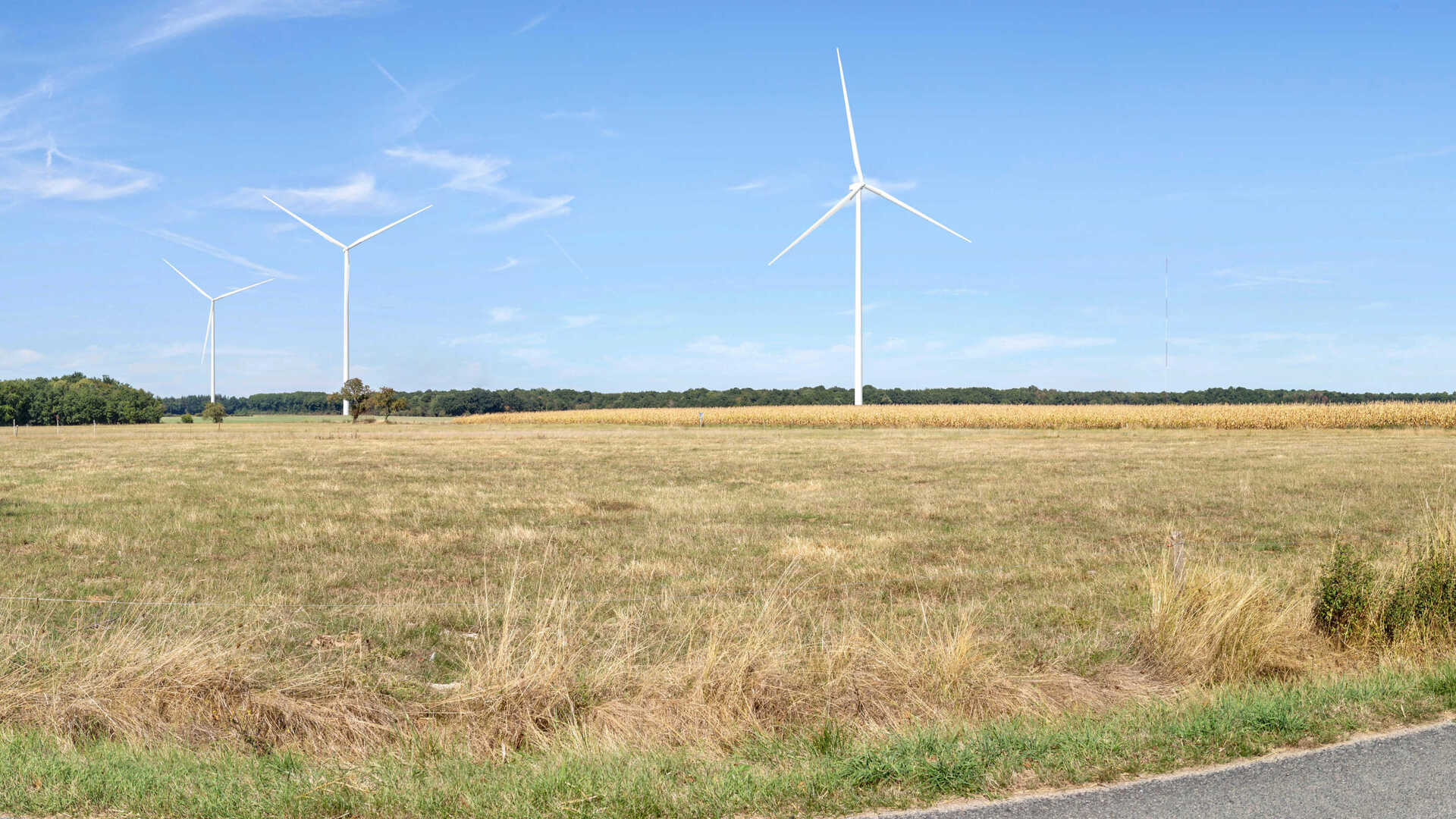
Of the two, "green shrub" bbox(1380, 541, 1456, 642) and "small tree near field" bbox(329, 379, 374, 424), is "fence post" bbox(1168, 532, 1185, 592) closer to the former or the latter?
"green shrub" bbox(1380, 541, 1456, 642)

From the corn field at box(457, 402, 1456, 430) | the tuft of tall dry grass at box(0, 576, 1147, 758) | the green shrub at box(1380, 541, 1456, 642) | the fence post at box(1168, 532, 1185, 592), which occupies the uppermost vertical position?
the corn field at box(457, 402, 1456, 430)

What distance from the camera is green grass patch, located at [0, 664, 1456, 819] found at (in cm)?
582

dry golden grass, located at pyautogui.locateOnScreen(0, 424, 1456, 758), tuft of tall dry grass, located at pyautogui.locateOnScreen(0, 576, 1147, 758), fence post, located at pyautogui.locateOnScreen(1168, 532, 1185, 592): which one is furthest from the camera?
fence post, located at pyautogui.locateOnScreen(1168, 532, 1185, 592)

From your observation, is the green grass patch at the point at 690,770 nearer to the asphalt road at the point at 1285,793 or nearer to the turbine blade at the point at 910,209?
the asphalt road at the point at 1285,793

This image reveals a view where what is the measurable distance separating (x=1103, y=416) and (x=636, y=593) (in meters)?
60.2

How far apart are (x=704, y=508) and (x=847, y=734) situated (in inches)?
554

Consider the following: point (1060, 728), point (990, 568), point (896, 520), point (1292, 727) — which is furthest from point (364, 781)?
point (896, 520)

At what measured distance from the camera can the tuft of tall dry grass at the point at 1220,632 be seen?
9.30 m

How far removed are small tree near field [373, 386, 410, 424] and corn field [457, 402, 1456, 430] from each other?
88.7ft

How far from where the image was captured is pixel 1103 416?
66.8 metres

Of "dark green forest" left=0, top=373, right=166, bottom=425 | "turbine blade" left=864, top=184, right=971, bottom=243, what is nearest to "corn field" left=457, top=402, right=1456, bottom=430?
"turbine blade" left=864, top=184, right=971, bottom=243

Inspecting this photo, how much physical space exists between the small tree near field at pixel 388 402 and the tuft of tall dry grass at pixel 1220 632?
9042 cm

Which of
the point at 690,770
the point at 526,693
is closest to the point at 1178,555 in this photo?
the point at 690,770

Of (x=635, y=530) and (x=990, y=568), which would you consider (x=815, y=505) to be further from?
(x=990, y=568)
